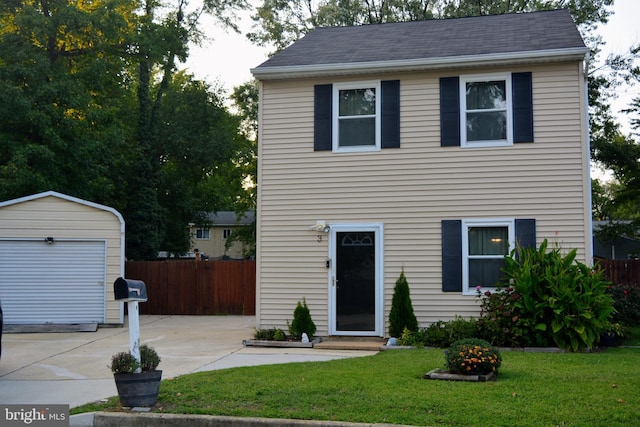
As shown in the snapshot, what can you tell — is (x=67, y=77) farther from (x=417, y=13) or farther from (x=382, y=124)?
(x=417, y=13)

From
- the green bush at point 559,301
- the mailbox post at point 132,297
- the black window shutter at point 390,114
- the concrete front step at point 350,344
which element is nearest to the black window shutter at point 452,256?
the green bush at point 559,301

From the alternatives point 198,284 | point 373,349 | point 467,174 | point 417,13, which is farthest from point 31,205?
point 417,13

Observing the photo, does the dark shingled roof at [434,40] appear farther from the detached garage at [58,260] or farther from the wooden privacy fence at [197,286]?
the wooden privacy fence at [197,286]

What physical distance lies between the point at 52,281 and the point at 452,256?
9.22 m

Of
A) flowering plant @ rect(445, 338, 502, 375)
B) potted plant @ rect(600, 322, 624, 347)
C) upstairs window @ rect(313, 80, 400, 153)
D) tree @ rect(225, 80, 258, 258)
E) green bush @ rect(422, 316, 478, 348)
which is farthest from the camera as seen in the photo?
tree @ rect(225, 80, 258, 258)

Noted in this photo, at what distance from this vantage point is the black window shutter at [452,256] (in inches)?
509

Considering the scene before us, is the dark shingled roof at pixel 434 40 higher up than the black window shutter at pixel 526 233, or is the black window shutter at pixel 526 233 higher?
the dark shingled roof at pixel 434 40

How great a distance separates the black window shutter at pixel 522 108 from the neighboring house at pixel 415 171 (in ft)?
0.08

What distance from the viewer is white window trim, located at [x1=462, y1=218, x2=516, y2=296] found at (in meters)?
12.8

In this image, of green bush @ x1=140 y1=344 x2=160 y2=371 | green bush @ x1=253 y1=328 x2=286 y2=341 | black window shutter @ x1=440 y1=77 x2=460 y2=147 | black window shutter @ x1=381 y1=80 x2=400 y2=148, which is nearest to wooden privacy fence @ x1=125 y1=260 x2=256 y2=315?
green bush @ x1=253 y1=328 x2=286 y2=341

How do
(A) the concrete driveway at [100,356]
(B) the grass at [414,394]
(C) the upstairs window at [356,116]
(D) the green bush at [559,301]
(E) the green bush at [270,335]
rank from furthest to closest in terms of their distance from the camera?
1. (C) the upstairs window at [356,116]
2. (E) the green bush at [270,335]
3. (D) the green bush at [559,301]
4. (A) the concrete driveway at [100,356]
5. (B) the grass at [414,394]

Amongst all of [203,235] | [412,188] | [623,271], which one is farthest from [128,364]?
[203,235]

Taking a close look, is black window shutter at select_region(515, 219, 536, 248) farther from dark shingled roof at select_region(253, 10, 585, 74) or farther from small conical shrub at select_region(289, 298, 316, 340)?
small conical shrub at select_region(289, 298, 316, 340)

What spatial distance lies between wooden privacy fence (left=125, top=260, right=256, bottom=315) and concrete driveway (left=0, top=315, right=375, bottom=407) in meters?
2.92
